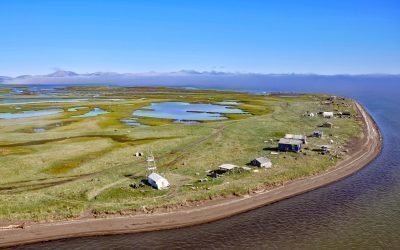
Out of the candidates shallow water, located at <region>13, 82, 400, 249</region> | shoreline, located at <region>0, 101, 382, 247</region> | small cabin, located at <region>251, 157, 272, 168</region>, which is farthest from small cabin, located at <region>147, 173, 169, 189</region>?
small cabin, located at <region>251, 157, 272, 168</region>

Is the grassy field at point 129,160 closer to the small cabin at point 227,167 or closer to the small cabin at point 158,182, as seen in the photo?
the small cabin at point 158,182

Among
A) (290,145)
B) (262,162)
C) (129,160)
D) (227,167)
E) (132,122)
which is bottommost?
(129,160)

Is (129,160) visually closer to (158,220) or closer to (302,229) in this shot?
(158,220)

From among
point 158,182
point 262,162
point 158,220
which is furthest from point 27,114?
point 158,220

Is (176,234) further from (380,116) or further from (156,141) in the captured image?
(380,116)

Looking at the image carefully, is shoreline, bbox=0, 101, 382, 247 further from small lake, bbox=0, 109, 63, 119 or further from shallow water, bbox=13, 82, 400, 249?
small lake, bbox=0, 109, 63, 119

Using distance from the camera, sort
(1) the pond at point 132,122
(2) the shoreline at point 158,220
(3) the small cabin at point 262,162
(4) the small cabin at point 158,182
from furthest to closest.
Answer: (1) the pond at point 132,122
(3) the small cabin at point 262,162
(4) the small cabin at point 158,182
(2) the shoreline at point 158,220

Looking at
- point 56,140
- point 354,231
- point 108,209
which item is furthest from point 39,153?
point 354,231

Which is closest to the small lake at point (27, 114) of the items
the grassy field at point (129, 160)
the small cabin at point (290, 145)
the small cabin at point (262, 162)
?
the grassy field at point (129, 160)

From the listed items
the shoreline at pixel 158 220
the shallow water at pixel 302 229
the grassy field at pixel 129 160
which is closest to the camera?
the shallow water at pixel 302 229
